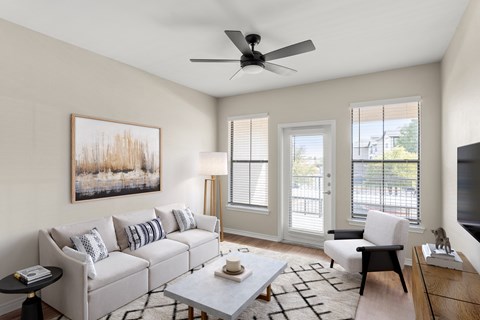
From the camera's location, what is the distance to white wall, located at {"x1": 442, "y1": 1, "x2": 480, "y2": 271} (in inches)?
83.7

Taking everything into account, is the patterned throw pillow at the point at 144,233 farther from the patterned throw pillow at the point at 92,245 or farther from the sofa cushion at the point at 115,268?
the patterned throw pillow at the point at 92,245

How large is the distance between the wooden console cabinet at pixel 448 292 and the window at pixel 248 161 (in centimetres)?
311

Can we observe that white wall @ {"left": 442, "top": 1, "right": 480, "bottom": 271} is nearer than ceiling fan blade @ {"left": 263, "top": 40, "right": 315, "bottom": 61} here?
Yes

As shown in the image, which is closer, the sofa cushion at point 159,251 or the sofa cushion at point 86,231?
the sofa cushion at point 86,231

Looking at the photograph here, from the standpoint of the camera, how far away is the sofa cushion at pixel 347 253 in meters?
2.96

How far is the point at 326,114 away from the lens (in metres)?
4.41

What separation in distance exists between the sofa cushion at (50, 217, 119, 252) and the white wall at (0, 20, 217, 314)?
25 cm

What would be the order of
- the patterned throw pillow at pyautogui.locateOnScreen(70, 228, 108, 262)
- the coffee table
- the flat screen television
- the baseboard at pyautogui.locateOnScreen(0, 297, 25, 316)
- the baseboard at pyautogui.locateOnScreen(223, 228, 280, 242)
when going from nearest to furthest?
the flat screen television
the coffee table
the baseboard at pyautogui.locateOnScreen(0, 297, 25, 316)
the patterned throw pillow at pyautogui.locateOnScreen(70, 228, 108, 262)
the baseboard at pyautogui.locateOnScreen(223, 228, 280, 242)

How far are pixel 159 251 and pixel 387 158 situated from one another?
11.4 ft

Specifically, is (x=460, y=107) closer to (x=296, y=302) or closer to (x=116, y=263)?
(x=296, y=302)

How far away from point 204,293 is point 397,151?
132 inches

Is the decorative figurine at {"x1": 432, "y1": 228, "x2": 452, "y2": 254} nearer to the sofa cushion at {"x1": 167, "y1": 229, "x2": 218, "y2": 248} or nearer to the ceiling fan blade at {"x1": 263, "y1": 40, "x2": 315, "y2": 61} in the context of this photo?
the ceiling fan blade at {"x1": 263, "y1": 40, "x2": 315, "y2": 61}

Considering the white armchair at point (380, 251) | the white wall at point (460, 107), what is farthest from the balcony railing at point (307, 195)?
the white wall at point (460, 107)

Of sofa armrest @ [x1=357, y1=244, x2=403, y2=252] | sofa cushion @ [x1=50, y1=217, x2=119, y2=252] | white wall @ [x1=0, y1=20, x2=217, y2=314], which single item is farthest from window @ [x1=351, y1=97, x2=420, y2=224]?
sofa cushion @ [x1=50, y1=217, x2=119, y2=252]
